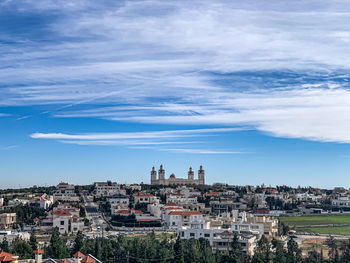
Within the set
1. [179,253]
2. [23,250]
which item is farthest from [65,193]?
[179,253]

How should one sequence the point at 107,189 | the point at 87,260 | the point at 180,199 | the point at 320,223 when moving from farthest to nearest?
the point at 107,189 → the point at 180,199 → the point at 320,223 → the point at 87,260

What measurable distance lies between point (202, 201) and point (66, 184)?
2788 centimetres

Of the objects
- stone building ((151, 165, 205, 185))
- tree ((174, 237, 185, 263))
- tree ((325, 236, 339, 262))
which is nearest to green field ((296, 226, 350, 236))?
tree ((325, 236, 339, 262))

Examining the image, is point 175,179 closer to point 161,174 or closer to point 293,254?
point 161,174

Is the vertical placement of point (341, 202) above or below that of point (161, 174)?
below

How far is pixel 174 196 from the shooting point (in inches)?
3396

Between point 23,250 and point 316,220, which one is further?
point 316,220

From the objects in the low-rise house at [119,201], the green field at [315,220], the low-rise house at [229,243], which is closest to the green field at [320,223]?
the green field at [315,220]

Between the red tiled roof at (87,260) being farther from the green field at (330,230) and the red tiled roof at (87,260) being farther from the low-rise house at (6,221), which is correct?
the green field at (330,230)

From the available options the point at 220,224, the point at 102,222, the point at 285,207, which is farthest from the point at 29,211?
the point at 285,207

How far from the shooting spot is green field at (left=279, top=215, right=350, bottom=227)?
68.2 meters

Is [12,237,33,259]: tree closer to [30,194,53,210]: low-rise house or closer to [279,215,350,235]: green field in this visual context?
[30,194,53,210]: low-rise house

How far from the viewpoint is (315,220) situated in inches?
2852

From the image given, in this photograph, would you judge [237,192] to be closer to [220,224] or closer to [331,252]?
[220,224]
